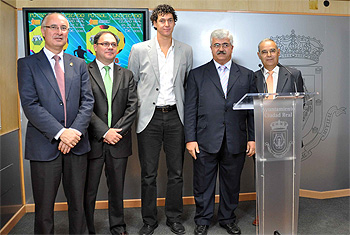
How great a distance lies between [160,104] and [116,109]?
1.26ft

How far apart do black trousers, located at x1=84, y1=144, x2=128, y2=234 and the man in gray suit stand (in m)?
0.22

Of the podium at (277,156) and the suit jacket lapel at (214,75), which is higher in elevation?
the suit jacket lapel at (214,75)

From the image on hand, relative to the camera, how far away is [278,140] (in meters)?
2.44

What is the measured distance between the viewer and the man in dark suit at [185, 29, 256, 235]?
9.59 ft

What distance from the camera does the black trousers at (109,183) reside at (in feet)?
9.39

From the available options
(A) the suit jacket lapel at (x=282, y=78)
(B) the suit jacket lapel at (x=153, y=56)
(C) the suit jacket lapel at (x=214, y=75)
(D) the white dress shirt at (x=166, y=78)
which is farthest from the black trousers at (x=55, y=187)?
(A) the suit jacket lapel at (x=282, y=78)

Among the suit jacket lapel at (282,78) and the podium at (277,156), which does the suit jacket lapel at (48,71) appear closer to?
the podium at (277,156)

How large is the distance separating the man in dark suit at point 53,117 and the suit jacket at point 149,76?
0.52 meters

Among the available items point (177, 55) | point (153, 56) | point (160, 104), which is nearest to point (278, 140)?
point (160, 104)

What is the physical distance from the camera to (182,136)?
3.07 m

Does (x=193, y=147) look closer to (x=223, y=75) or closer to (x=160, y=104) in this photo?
(x=160, y=104)

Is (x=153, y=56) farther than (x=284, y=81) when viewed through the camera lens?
No

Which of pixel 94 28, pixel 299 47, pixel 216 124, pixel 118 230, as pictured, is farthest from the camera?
pixel 299 47

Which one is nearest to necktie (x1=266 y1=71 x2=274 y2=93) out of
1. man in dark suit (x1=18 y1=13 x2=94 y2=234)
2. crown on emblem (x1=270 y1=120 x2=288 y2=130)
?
crown on emblem (x1=270 y1=120 x2=288 y2=130)
